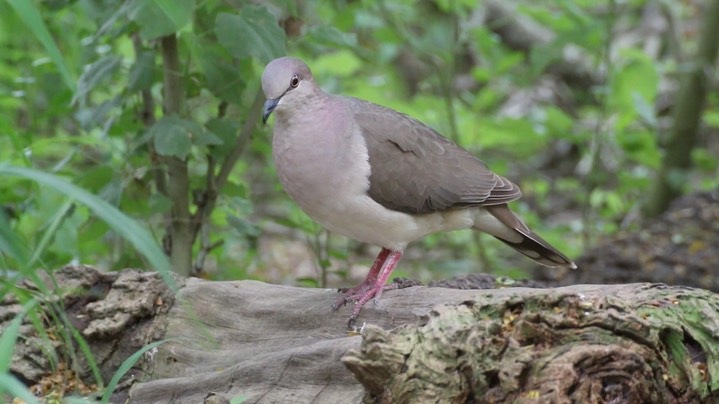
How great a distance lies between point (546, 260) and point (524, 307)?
1.71m

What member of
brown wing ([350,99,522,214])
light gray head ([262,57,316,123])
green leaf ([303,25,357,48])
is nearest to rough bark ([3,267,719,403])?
brown wing ([350,99,522,214])

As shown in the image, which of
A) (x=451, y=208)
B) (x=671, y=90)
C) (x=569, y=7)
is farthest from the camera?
(x=671, y=90)

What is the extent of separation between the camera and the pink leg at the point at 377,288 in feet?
10.9

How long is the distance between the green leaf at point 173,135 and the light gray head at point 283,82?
45cm

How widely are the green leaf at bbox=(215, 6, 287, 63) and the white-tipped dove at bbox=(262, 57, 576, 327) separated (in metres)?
0.15

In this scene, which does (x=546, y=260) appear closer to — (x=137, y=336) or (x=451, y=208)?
(x=451, y=208)

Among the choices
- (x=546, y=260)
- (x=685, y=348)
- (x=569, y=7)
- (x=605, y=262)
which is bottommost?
(x=605, y=262)

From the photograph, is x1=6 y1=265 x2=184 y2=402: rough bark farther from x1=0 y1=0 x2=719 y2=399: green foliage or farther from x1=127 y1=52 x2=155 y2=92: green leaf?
x1=127 y1=52 x2=155 y2=92: green leaf

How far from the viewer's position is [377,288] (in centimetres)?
346

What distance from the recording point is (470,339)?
97.8 inches

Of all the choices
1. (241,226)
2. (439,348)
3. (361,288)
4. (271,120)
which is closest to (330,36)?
(241,226)

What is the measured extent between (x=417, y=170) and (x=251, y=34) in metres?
0.84

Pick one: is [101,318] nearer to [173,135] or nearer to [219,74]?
[173,135]

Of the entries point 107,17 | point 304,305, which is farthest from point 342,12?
point 304,305
